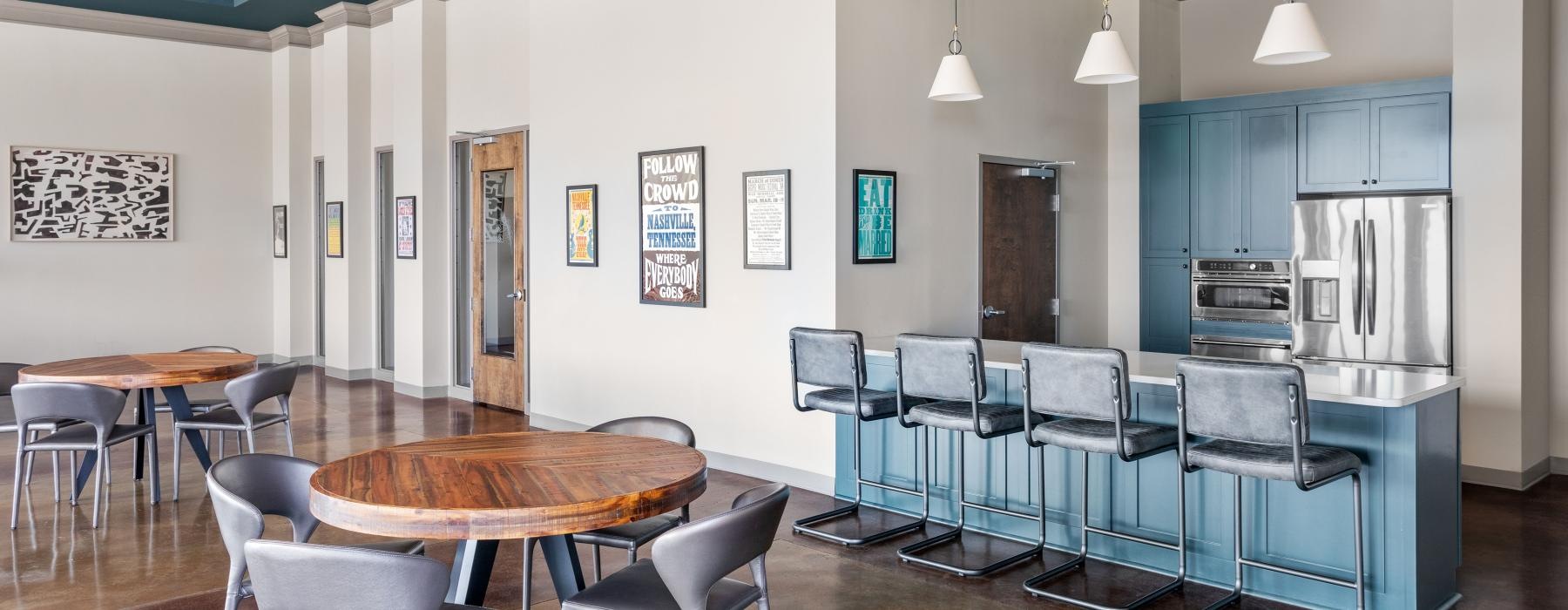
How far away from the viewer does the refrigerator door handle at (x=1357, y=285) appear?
6.02 m

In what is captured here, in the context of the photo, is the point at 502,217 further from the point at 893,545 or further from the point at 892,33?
the point at 893,545

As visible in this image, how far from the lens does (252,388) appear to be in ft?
16.9

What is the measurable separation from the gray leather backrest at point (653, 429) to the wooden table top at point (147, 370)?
2585mm

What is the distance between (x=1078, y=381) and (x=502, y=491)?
87.3 inches

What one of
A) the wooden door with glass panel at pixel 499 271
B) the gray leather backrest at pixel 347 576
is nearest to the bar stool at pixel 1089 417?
the gray leather backrest at pixel 347 576

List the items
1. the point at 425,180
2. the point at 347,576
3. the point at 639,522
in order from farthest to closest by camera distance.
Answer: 1. the point at 425,180
2. the point at 639,522
3. the point at 347,576

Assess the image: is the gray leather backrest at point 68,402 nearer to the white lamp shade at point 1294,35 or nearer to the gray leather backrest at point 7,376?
the gray leather backrest at point 7,376

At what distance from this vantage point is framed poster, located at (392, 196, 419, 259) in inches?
361

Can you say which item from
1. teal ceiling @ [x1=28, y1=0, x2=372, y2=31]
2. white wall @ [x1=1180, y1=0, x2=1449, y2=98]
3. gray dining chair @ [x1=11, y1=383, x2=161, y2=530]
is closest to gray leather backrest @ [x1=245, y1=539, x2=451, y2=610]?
gray dining chair @ [x1=11, y1=383, x2=161, y2=530]

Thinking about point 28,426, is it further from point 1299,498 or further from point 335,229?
point 335,229

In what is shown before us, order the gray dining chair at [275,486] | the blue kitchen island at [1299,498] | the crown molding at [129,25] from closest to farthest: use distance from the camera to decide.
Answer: the gray dining chair at [275,486]
the blue kitchen island at [1299,498]
the crown molding at [129,25]

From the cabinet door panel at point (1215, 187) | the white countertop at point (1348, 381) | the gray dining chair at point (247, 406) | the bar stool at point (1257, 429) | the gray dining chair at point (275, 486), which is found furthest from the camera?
the cabinet door panel at point (1215, 187)

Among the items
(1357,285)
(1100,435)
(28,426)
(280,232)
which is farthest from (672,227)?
(280,232)

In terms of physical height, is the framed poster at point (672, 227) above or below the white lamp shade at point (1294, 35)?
below
